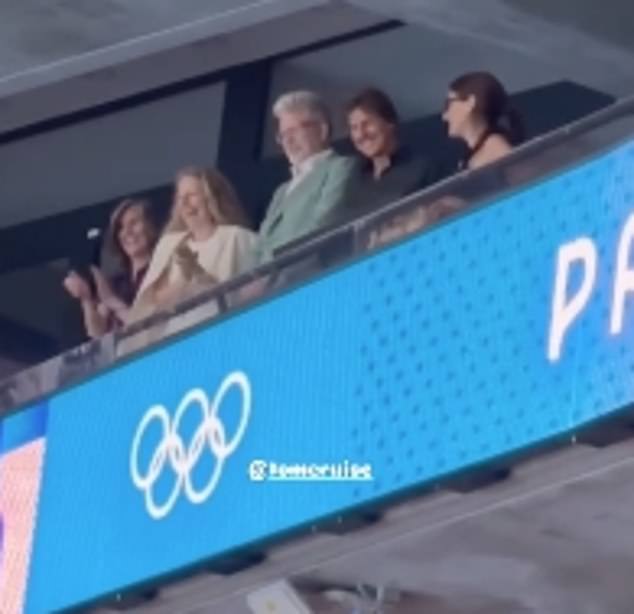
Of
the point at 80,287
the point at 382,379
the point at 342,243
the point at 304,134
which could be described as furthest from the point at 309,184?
the point at 80,287

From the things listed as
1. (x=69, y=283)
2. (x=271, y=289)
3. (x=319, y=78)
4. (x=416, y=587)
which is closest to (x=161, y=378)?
(x=271, y=289)

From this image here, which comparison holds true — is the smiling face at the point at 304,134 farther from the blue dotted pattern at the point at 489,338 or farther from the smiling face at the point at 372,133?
the blue dotted pattern at the point at 489,338

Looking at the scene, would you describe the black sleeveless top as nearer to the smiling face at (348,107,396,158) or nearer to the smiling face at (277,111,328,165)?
the smiling face at (348,107,396,158)

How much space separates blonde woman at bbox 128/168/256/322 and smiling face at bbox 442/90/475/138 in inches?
36.1

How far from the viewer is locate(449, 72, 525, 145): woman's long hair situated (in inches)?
273

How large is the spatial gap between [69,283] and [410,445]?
9.70ft

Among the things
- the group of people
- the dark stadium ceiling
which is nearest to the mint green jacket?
the group of people

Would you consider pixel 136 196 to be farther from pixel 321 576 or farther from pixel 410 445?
pixel 410 445

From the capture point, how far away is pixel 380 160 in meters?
7.39

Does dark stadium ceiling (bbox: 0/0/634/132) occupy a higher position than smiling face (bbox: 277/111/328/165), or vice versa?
dark stadium ceiling (bbox: 0/0/634/132)

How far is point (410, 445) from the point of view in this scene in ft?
21.1

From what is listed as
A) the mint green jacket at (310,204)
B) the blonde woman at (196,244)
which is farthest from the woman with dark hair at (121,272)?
the mint green jacket at (310,204)

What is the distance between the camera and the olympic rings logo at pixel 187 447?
282 inches

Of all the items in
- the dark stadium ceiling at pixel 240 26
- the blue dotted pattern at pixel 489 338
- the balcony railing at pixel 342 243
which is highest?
the dark stadium ceiling at pixel 240 26
